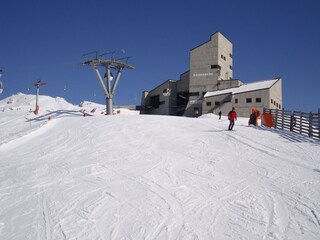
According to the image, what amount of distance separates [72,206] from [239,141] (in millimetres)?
9581

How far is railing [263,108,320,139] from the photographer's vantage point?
16.5m

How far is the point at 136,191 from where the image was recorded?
330 inches

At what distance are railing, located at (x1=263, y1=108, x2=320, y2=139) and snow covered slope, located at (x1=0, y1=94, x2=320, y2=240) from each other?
1037 millimetres

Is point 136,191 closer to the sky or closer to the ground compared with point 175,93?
closer to the ground

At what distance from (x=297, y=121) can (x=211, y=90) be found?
3284 centimetres

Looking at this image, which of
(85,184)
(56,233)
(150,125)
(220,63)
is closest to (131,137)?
(150,125)

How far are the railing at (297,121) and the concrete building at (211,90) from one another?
20.8 m

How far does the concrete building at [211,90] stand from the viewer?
42812 mm

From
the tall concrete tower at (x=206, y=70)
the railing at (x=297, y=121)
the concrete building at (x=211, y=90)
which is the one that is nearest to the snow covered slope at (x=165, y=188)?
the railing at (x=297, y=121)

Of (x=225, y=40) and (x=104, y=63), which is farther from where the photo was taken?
(x=225, y=40)

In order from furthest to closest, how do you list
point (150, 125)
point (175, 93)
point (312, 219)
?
point (175, 93) < point (150, 125) < point (312, 219)

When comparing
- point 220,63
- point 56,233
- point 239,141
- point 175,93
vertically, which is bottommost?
point 56,233

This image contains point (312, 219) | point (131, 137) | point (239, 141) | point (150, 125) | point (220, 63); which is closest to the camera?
point (312, 219)

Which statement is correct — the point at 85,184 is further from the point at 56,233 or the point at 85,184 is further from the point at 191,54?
the point at 191,54
